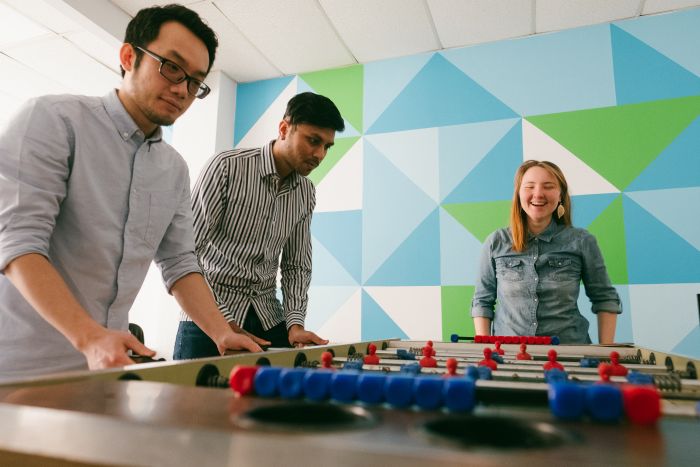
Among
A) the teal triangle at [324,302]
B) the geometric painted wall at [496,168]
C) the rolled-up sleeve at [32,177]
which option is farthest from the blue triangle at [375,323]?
the rolled-up sleeve at [32,177]

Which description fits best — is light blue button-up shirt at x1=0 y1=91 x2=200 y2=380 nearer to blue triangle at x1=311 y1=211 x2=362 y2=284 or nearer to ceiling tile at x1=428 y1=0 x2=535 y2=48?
blue triangle at x1=311 y1=211 x2=362 y2=284

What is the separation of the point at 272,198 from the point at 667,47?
8.19 feet

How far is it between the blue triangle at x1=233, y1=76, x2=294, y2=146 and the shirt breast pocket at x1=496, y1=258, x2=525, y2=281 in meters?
2.25

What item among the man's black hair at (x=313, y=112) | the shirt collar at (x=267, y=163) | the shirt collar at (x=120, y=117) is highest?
the man's black hair at (x=313, y=112)

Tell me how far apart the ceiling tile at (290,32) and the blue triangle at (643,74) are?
1.67 metres

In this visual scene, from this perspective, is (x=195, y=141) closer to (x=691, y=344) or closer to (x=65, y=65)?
(x=65, y=65)

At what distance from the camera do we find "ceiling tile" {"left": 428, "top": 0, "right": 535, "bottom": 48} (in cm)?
280

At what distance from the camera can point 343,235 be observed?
3318 mm

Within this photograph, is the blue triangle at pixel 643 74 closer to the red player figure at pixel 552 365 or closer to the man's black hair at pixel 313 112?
the man's black hair at pixel 313 112

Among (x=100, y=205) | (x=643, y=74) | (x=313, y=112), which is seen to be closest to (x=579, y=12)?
(x=643, y=74)

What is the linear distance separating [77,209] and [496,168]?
2.45 metres

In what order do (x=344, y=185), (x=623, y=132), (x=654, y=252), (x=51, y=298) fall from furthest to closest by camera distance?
(x=344, y=185)
(x=623, y=132)
(x=654, y=252)
(x=51, y=298)

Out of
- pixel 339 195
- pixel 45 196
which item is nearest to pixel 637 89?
pixel 339 195

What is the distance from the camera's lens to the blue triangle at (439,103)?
312cm
